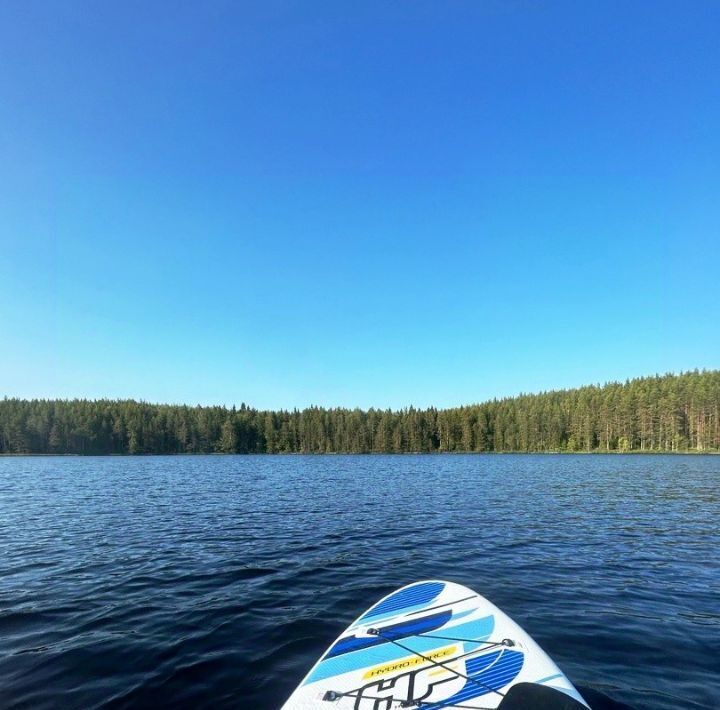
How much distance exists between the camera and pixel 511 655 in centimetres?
766

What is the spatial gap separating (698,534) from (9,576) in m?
30.5

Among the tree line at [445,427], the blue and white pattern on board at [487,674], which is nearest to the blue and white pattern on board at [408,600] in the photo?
the blue and white pattern on board at [487,674]

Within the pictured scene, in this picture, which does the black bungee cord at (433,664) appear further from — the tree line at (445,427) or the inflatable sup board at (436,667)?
the tree line at (445,427)

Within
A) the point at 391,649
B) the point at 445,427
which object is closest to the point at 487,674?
the point at 391,649

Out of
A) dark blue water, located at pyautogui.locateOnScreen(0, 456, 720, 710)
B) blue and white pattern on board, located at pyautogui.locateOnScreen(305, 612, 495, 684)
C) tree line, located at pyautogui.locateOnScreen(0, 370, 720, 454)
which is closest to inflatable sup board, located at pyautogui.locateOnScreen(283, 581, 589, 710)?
blue and white pattern on board, located at pyautogui.locateOnScreen(305, 612, 495, 684)

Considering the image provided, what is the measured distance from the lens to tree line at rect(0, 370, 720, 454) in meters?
148

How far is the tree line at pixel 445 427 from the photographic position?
148 meters

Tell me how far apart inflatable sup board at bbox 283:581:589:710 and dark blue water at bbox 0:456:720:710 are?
156cm

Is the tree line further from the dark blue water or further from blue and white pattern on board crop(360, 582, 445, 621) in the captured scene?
blue and white pattern on board crop(360, 582, 445, 621)

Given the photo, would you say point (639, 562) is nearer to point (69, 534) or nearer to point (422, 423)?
point (69, 534)

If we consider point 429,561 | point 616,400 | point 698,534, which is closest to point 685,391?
point 616,400

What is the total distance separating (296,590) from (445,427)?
596 feet

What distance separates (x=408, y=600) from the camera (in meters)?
10.1

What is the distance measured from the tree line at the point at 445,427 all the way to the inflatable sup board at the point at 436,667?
168 m
